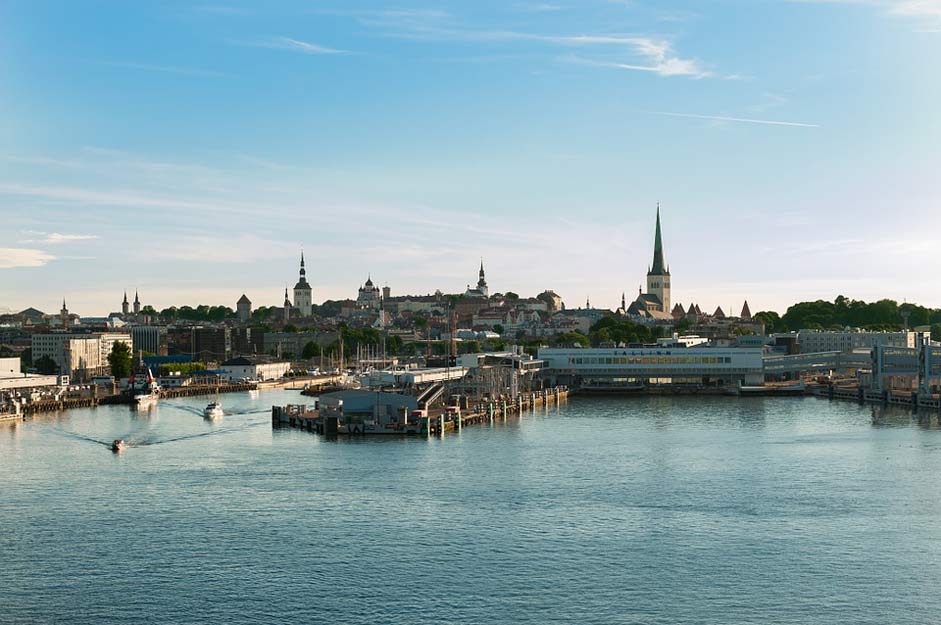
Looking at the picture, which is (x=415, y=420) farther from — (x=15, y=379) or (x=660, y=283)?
(x=660, y=283)

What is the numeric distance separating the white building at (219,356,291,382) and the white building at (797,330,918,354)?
3132cm

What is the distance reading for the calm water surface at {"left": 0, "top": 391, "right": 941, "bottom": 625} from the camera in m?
13.9

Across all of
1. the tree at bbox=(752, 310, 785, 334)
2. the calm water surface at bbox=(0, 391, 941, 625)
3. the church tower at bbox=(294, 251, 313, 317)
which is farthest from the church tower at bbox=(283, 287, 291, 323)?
the calm water surface at bbox=(0, 391, 941, 625)

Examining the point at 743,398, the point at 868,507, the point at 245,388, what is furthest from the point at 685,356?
the point at 868,507

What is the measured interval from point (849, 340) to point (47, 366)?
47.6m

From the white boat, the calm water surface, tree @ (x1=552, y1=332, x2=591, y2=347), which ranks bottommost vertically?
the calm water surface

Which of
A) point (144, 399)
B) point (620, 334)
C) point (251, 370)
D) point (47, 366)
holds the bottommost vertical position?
point (144, 399)

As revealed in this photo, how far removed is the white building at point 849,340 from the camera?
66250 millimetres

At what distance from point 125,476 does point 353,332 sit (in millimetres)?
71535

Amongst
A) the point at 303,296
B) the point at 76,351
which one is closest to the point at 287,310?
the point at 303,296

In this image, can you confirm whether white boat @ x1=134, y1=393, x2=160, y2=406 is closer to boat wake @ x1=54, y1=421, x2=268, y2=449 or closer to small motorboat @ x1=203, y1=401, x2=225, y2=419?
small motorboat @ x1=203, y1=401, x2=225, y2=419

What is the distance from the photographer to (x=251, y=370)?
64.9 m

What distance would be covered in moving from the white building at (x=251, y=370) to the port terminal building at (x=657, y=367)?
63.0 ft

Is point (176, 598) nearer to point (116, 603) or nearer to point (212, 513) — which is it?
point (116, 603)
